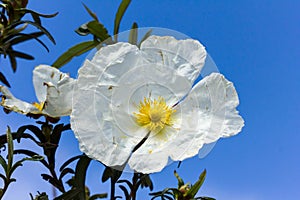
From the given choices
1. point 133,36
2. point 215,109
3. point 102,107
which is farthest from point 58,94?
point 215,109

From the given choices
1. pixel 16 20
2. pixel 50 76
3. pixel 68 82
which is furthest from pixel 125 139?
pixel 16 20

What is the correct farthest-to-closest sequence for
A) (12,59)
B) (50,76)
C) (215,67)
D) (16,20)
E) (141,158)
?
(12,59), (16,20), (50,76), (215,67), (141,158)

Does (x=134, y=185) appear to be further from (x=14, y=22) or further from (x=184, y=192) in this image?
(x=14, y=22)

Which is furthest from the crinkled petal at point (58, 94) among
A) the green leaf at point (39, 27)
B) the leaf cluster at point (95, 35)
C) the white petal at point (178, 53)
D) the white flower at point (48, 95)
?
the green leaf at point (39, 27)

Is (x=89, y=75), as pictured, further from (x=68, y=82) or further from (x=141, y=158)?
(x=141, y=158)

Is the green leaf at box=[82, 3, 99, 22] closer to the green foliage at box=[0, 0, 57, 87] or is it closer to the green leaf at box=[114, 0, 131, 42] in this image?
the green leaf at box=[114, 0, 131, 42]

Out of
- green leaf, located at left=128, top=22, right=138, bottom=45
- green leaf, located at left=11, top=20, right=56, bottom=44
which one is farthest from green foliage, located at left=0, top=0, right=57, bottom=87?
green leaf, located at left=128, top=22, right=138, bottom=45
